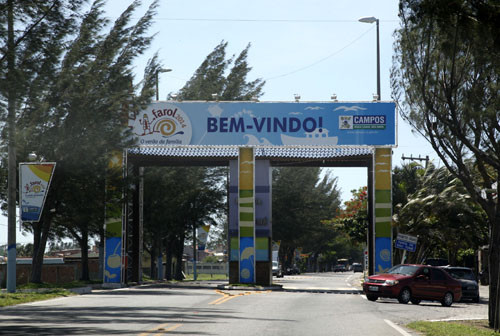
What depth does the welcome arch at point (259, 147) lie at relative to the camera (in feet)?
128

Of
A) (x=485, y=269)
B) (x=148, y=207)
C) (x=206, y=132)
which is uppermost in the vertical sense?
(x=206, y=132)

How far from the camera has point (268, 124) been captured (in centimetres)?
3934

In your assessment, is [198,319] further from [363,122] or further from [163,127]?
[363,122]

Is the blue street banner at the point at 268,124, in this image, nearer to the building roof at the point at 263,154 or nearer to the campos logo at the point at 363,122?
the campos logo at the point at 363,122

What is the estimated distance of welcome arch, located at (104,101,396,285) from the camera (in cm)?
3903

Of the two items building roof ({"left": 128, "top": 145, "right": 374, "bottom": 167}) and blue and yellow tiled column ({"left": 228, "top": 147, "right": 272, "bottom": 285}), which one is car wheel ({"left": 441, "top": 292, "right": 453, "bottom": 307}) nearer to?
building roof ({"left": 128, "top": 145, "right": 374, "bottom": 167})

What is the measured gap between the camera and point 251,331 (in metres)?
14.6

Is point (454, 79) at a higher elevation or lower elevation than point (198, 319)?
higher

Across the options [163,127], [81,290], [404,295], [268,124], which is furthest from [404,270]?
[163,127]

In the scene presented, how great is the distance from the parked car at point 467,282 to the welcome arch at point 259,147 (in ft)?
16.0

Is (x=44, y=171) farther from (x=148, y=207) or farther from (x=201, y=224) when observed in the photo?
(x=201, y=224)

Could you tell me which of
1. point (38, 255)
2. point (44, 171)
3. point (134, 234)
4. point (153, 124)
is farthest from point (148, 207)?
point (44, 171)

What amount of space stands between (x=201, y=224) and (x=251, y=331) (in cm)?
4438

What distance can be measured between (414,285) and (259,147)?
13.1 m
